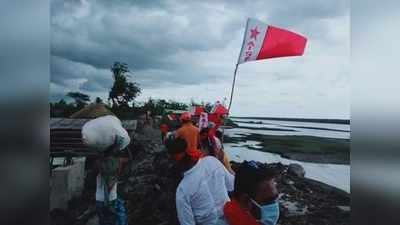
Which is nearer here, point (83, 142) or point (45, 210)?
point (45, 210)

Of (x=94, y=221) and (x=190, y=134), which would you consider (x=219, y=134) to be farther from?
(x=94, y=221)

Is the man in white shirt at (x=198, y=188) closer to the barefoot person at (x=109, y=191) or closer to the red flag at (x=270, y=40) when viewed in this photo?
the barefoot person at (x=109, y=191)

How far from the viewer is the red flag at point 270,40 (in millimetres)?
1763

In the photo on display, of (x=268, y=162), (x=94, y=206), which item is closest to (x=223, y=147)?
(x=268, y=162)

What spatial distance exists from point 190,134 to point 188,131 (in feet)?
0.06

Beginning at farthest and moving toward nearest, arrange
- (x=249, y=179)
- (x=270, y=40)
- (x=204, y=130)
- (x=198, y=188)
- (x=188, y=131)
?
(x=204, y=130) < (x=188, y=131) < (x=270, y=40) < (x=198, y=188) < (x=249, y=179)

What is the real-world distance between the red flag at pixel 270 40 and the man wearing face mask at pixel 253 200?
0.69 m

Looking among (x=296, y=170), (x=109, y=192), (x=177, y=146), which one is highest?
(x=177, y=146)

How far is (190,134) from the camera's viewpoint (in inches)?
78.2

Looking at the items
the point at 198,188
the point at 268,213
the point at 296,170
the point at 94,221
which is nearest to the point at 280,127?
the point at 296,170

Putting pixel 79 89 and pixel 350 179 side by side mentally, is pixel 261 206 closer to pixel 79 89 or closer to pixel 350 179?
pixel 350 179

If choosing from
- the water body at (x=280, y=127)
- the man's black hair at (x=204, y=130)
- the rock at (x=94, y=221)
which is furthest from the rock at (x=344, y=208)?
the rock at (x=94, y=221)

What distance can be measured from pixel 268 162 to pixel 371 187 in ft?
1.52

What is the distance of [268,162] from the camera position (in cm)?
181
